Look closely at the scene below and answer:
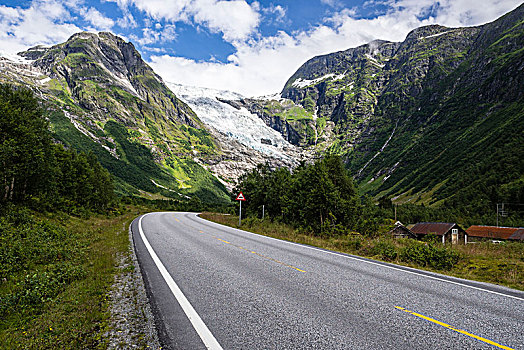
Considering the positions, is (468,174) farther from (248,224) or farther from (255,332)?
(255,332)

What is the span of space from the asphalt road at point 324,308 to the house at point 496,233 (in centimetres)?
7219

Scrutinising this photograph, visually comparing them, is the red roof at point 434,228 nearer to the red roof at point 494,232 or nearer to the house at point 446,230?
the house at point 446,230

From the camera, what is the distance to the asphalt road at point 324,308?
4309 millimetres

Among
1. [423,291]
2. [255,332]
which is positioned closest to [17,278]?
[255,332]

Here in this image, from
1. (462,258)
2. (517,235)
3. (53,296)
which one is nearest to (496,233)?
(517,235)

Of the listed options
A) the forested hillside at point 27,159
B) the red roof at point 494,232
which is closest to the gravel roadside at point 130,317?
the forested hillside at point 27,159

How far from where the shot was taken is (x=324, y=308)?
5.57 m

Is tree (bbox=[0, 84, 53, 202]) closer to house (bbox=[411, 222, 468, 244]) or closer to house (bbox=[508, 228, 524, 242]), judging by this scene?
house (bbox=[411, 222, 468, 244])

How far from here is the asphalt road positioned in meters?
4.31

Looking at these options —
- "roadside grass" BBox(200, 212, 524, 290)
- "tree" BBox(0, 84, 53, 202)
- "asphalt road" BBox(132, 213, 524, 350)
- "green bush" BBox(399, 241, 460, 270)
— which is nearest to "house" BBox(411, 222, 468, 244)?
"roadside grass" BBox(200, 212, 524, 290)

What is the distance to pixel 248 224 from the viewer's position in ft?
90.0

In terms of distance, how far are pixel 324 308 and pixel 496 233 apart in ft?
273

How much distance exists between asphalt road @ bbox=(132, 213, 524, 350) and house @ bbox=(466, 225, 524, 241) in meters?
72.2

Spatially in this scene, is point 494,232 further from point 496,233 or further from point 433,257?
point 433,257
